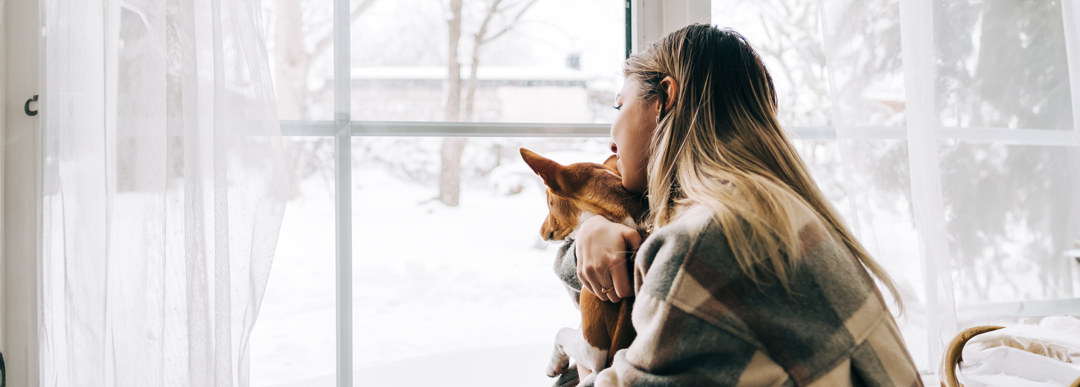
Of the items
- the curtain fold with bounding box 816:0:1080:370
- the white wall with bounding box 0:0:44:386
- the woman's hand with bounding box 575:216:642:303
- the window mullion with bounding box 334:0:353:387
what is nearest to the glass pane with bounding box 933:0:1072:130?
the curtain fold with bounding box 816:0:1080:370

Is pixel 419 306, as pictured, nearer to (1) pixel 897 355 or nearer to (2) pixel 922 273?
(1) pixel 897 355

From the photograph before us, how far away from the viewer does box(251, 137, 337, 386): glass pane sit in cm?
104

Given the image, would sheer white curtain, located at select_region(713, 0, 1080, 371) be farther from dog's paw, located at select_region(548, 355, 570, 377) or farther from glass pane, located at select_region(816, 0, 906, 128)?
dog's paw, located at select_region(548, 355, 570, 377)

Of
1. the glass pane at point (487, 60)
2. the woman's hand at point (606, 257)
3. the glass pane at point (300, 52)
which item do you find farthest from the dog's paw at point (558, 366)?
the glass pane at point (300, 52)

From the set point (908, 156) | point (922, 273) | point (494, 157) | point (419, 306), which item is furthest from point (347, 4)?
point (922, 273)

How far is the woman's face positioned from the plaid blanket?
0.19 m

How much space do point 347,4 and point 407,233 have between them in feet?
1.71

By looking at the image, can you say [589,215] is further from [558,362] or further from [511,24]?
[511,24]

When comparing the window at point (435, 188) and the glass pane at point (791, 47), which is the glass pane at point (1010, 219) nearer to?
the glass pane at point (791, 47)

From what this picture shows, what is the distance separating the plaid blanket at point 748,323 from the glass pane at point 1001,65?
94 centimetres

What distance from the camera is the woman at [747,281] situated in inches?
20.7

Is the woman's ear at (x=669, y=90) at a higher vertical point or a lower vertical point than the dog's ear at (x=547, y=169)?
higher

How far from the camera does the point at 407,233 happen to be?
3.86 ft

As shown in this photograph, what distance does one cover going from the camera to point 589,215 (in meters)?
0.76
